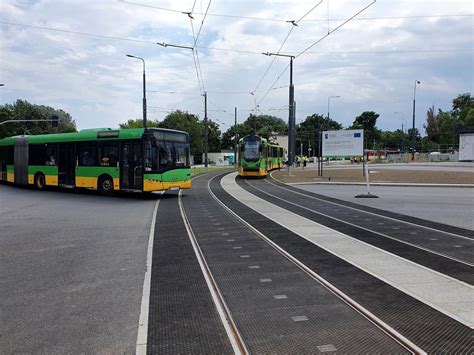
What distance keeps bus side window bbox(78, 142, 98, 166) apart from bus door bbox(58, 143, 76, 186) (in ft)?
1.95

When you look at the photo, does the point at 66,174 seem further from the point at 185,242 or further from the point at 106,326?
the point at 106,326

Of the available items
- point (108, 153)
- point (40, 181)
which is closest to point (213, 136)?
point (40, 181)

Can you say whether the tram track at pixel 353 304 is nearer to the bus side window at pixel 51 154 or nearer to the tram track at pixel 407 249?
the tram track at pixel 407 249

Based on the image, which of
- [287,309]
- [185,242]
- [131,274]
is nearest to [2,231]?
[185,242]

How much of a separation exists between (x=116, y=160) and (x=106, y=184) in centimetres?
142

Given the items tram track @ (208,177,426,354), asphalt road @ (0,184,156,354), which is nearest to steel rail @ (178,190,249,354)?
asphalt road @ (0,184,156,354)

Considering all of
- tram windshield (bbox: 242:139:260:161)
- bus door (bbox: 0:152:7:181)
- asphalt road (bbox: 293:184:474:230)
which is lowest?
asphalt road (bbox: 293:184:474:230)

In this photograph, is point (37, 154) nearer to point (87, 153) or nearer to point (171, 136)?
point (87, 153)

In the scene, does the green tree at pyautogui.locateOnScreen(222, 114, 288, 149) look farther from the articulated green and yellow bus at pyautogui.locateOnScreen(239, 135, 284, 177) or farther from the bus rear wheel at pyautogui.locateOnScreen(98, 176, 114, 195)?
the bus rear wheel at pyautogui.locateOnScreen(98, 176, 114, 195)

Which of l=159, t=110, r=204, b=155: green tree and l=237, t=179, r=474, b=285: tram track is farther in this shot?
l=159, t=110, r=204, b=155: green tree

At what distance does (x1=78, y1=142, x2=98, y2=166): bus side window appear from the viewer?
70.3 ft

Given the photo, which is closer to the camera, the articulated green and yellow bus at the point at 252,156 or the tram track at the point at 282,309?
the tram track at the point at 282,309

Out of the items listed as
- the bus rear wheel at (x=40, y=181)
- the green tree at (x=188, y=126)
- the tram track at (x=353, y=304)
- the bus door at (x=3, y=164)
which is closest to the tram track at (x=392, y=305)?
the tram track at (x=353, y=304)

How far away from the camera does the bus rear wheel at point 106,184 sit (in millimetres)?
20891
